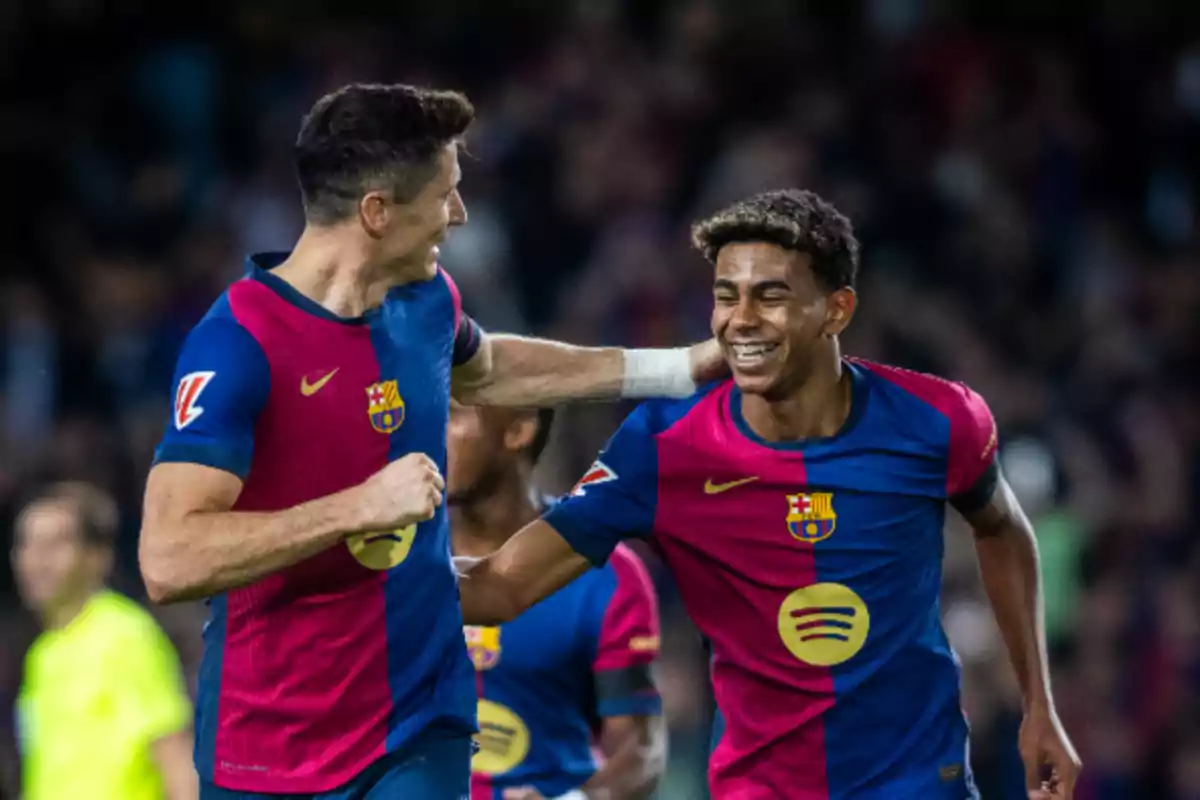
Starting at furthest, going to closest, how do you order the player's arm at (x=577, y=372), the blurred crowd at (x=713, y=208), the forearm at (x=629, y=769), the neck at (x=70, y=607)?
the blurred crowd at (x=713, y=208) → the neck at (x=70, y=607) → the forearm at (x=629, y=769) → the player's arm at (x=577, y=372)

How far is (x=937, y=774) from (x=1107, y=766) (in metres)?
4.81

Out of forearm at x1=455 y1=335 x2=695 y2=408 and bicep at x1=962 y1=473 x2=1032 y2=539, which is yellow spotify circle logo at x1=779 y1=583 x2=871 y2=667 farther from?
forearm at x1=455 y1=335 x2=695 y2=408

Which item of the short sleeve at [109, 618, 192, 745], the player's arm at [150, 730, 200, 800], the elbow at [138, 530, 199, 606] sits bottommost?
the player's arm at [150, 730, 200, 800]

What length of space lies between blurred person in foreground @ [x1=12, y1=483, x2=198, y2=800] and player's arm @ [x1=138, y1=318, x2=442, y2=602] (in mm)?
2405

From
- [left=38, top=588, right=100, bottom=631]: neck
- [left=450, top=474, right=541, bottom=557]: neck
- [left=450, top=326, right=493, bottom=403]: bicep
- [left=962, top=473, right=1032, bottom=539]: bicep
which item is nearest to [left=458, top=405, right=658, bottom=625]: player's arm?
[left=450, top=326, right=493, bottom=403]: bicep

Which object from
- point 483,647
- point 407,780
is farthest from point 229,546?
point 483,647

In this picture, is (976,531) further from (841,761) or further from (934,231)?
(934,231)

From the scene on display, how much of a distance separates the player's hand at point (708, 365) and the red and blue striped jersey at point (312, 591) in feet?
Answer: 3.20

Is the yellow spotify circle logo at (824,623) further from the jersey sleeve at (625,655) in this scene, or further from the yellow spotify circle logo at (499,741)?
the yellow spotify circle logo at (499,741)

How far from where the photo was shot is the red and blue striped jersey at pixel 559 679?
5.58m

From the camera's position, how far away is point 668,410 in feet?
15.9

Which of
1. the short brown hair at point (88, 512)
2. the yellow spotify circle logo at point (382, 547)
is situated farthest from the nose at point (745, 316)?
the short brown hair at point (88, 512)

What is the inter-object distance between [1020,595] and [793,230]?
1028 millimetres

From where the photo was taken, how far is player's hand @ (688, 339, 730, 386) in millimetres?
5074
